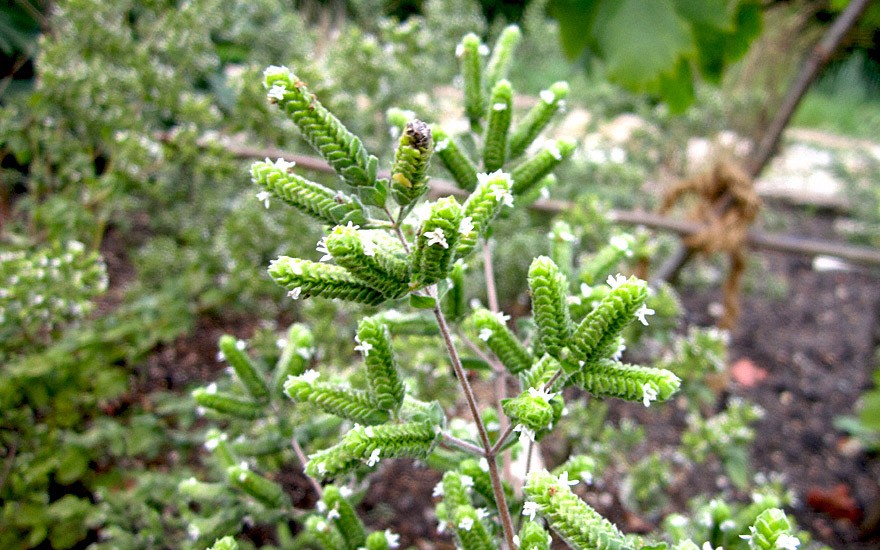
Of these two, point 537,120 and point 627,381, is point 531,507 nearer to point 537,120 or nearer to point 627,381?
point 627,381

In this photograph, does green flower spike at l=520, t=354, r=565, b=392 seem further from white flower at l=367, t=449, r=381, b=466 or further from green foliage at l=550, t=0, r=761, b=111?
green foliage at l=550, t=0, r=761, b=111

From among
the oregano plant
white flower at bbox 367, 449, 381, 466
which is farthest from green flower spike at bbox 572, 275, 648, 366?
white flower at bbox 367, 449, 381, 466

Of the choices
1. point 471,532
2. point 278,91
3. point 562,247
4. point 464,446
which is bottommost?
point 471,532

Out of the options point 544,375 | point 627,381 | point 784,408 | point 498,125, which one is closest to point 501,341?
point 544,375

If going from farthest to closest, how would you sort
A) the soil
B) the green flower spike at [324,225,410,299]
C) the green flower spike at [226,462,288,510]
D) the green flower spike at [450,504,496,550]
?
Answer: the soil, the green flower spike at [226,462,288,510], the green flower spike at [450,504,496,550], the green flower spike at [324,225,410,299]

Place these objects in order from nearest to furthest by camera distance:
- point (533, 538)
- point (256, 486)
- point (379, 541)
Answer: point (533, 538)
point (379, 541)
point (256, 486)

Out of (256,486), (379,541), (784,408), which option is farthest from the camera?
(784,408)

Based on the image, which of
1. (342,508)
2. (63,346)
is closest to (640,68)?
(342,508)

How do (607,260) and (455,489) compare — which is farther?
(607,260)
